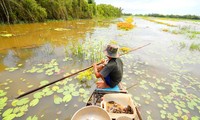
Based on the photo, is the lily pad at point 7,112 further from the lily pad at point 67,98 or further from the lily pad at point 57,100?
the lily pad at point 67,98

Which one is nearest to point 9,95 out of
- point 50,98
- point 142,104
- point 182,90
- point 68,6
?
point 50,98

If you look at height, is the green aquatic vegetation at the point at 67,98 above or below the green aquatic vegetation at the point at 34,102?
below

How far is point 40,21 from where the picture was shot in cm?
1522

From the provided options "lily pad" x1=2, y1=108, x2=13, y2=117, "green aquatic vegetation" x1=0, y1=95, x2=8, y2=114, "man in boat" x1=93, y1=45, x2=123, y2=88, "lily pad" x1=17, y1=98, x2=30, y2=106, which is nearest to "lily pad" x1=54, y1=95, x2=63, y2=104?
"lily pad" x1=17, y1=98, x2=30, y2=106

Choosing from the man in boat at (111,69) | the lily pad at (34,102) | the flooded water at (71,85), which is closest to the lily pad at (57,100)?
the flooded water at (71,85)

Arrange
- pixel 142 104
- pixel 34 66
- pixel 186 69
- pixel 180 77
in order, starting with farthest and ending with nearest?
pixel 186 69 < pixel 180 77 < pixel 34 66 < pixel 142 104

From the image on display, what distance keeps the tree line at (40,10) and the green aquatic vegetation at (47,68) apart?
1698mm

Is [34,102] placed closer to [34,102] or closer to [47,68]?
[34,102]

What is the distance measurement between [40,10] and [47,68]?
11482 mm

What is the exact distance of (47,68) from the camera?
15.7ft

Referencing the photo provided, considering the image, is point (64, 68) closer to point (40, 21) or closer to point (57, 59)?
point (57, 59)

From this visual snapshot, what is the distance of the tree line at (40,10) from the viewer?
1000 cm

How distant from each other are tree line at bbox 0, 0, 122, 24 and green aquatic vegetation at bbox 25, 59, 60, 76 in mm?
1698

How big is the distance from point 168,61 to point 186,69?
100 centimetres
